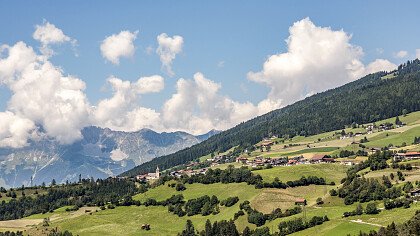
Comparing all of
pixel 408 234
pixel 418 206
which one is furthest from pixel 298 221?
pixel 408 234

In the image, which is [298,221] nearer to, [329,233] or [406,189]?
[329,233]

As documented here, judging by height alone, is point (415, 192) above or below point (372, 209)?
above

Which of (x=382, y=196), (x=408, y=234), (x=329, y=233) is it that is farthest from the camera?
(x=382, y=196)

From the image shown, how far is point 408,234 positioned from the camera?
125312 mm

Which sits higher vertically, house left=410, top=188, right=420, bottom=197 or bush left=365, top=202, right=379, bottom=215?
house left=410, top=188, right=420, bottom=197

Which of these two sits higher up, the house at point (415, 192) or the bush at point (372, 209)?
the house at point (415, 192)

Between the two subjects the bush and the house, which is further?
the house

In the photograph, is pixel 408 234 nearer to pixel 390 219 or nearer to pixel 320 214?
pixel 390 219

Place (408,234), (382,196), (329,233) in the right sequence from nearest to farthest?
(408,234) < (329,233) < (382,196)

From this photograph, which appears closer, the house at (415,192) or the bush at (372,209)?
the bush at (372,209)

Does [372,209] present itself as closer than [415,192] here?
Yes

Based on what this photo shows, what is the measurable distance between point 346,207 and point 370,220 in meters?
29.6

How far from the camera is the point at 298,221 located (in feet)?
610

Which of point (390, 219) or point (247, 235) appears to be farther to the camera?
point (247, 235)
